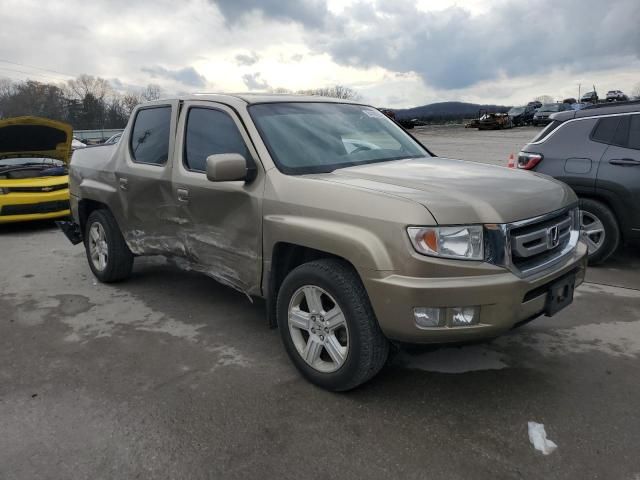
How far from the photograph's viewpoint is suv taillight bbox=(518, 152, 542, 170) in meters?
6.11

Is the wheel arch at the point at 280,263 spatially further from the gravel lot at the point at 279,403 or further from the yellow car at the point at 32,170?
the yellow car at the point at 32,170

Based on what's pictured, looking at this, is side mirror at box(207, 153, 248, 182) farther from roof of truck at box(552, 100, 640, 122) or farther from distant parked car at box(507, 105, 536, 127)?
distant parked car at box(507, 105, 536, 127)

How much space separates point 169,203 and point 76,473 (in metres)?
2.23

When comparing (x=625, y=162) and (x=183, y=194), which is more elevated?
(x=625, y=162)

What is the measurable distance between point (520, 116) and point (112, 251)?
44830 millimetres

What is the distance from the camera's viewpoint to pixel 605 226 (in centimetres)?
567

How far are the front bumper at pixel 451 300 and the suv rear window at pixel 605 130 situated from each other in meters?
3.65

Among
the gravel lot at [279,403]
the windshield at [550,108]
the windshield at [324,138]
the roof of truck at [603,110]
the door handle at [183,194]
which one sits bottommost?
the gravel lot at [279,403]

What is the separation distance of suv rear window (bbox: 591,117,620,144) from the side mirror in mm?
4289

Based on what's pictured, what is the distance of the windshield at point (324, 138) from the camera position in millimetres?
3564

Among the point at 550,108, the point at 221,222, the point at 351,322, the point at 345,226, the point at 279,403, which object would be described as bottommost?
the point at 279,403

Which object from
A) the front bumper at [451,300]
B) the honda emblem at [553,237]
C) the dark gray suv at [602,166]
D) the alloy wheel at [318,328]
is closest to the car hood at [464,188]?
the honda emblem at [553,237]

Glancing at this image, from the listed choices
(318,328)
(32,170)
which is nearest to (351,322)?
(318,328)

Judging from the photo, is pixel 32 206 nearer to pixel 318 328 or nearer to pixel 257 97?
pixel 257 97
